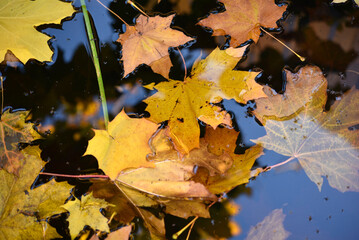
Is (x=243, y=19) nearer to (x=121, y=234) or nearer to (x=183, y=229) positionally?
(x=183, y=229)

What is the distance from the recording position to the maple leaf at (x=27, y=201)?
101 cm

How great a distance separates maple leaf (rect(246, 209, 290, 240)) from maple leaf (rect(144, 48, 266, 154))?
0.41 metres

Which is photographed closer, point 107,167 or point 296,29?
point 107,167

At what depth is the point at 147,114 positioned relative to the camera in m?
1.08

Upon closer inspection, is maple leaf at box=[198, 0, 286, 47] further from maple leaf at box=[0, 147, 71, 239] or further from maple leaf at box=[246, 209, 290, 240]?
maple leaf at box=[0, 147, 71, 239]

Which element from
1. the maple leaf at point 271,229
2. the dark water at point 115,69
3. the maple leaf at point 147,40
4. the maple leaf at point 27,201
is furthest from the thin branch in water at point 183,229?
the maple leaf at point 147,40

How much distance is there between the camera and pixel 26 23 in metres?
1.00

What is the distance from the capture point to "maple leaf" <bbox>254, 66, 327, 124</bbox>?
3.34 feet

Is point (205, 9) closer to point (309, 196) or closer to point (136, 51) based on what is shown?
point (136, 51)

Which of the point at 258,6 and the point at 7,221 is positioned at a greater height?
the point at 258,6

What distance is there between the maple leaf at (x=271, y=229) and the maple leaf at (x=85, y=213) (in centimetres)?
58

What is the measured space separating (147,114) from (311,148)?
0.65m

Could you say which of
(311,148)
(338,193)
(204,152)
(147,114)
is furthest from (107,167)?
(338,193)

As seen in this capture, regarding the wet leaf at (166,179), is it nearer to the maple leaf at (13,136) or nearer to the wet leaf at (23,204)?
the wet leaf at (23,204)
